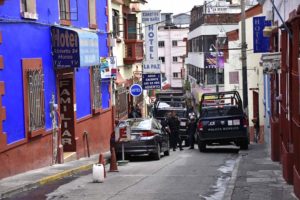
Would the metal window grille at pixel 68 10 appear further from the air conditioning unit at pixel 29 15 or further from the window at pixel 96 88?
the window at pixel 96 88

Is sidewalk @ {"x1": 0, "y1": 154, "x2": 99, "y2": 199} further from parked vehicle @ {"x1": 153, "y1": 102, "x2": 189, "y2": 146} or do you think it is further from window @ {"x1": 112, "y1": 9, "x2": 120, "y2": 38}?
parked vehicle @ {"x1": 153, "y1": 102, "x2": 189, "y2": 146}

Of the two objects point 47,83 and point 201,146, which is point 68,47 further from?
point 201,146

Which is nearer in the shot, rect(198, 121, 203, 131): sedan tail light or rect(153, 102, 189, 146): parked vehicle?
rect(198, 121, 203, 131): sedan tail light

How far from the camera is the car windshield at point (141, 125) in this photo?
19.0 metres

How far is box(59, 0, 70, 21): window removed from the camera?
1858cm

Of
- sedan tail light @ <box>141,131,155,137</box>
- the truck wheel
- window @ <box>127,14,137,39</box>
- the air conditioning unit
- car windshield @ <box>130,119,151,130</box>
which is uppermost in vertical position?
window @ <box>127,14,137,39</box>

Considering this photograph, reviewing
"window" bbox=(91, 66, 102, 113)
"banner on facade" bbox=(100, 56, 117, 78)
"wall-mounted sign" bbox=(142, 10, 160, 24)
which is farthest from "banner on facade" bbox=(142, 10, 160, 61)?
"window" bbox=(91, 66, 102, 113)

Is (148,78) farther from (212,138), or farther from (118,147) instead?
(118,147)

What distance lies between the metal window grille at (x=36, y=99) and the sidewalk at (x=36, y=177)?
1.19m

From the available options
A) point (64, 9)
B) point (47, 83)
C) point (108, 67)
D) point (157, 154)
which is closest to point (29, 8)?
point (47, 83)

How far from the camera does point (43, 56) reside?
16.2 meters

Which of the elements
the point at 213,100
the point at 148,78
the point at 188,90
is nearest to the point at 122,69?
the point at 148,78

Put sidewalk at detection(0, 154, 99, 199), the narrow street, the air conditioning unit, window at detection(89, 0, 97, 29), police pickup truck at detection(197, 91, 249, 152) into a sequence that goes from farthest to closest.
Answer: police pickup truck at detection(197, 91, 249, 152) → window at detection(89, 0, 97, 29) → the air conditioning unit → sidewalk at detection(0, 154, 99, 199) → the narrow street

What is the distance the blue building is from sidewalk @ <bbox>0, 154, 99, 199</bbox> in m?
0.28
